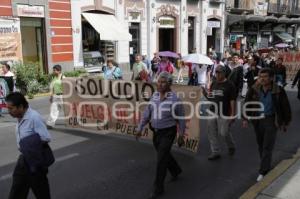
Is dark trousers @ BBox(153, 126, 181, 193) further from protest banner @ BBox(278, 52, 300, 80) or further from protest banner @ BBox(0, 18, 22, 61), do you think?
protest banner @ BBox(278, 52, 300, 80)

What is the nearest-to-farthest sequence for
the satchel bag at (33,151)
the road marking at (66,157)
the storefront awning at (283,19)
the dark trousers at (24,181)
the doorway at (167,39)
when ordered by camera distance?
the satchel bag at (33,151)
the dark trousers at (24,181)
the road marking at (66,157)
the doorway at (167,39)
the storefront awning at (283,19)

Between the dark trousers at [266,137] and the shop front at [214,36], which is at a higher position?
the shop front at [214,36]

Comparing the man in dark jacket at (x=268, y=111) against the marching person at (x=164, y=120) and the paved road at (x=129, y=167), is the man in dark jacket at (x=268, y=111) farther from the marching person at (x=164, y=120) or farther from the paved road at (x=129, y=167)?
the marching person at (x=164, y=120)

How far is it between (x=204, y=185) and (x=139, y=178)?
1001 mm

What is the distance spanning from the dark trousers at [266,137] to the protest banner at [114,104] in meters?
1.60

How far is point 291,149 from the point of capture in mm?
8125

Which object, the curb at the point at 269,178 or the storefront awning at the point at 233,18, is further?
the storefront awning at the point at 233,18

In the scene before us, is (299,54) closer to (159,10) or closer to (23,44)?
(159,10)

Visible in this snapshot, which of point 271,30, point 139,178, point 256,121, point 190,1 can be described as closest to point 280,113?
point 256,121

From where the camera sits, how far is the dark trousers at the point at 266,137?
19.8ft

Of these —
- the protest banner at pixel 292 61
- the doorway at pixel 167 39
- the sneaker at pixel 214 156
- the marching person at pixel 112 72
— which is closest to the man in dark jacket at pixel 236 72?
the marching person at pixel 112 72

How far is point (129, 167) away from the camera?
23.2 feet

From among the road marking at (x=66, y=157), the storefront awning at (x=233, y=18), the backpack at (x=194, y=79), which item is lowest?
the road marking at (x=66, y=157)

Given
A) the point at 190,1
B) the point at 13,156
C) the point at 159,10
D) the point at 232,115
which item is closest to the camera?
the point at 232,115
